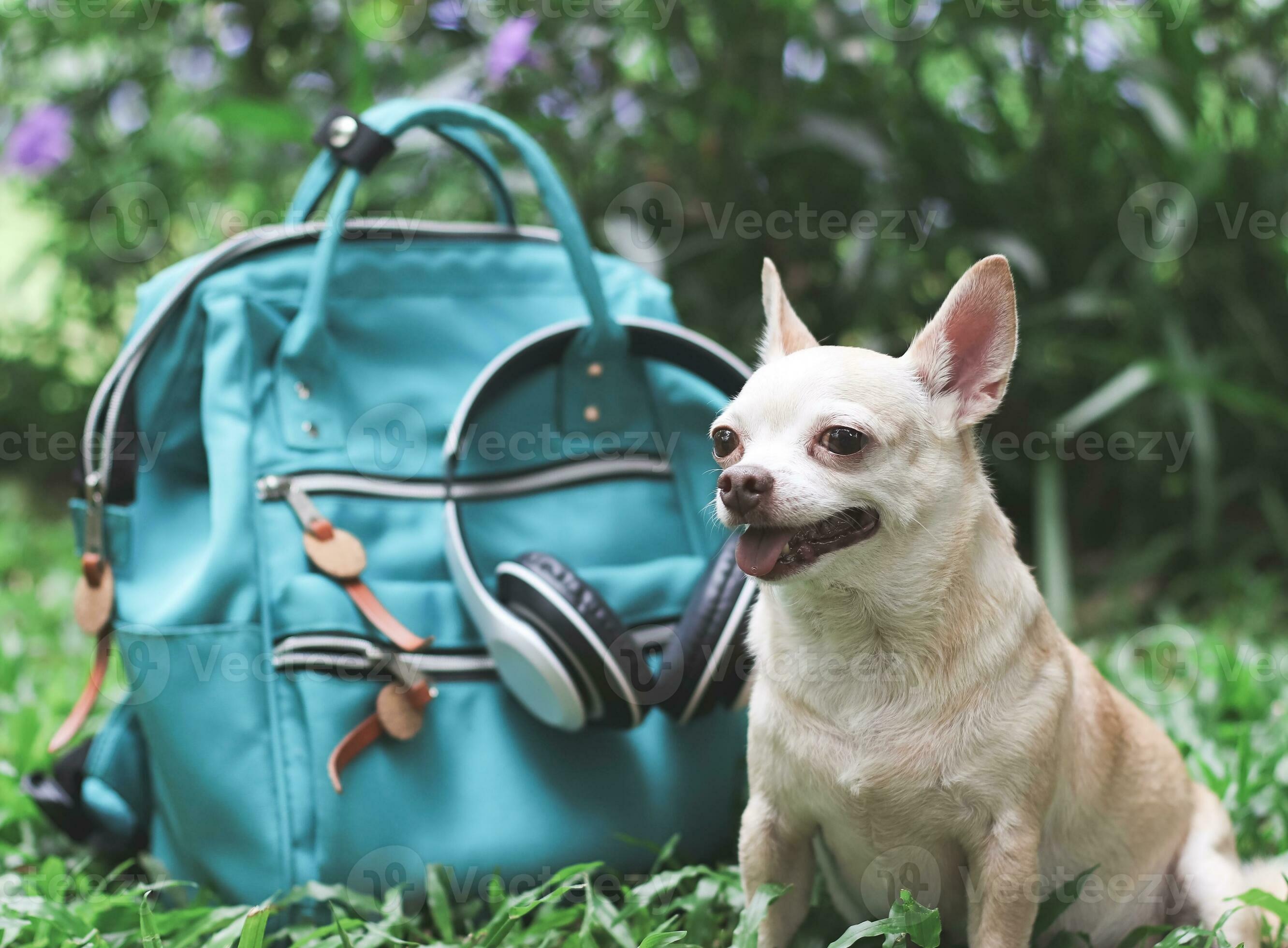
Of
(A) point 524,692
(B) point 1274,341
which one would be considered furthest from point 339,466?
(B) point 1274,341

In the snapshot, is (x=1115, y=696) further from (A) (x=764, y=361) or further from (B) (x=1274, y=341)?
(B) (x=1274, y=341)

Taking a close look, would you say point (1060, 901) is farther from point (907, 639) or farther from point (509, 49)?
point (509, 49)

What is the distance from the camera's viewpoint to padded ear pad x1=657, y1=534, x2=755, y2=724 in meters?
1.73

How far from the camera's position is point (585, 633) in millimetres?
1632

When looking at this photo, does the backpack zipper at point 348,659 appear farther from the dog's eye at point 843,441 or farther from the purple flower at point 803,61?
the purple flower at point 803,61

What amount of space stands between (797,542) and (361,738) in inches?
33.2

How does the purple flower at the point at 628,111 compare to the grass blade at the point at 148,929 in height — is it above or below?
above

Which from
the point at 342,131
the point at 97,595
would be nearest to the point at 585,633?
the point at 97,595

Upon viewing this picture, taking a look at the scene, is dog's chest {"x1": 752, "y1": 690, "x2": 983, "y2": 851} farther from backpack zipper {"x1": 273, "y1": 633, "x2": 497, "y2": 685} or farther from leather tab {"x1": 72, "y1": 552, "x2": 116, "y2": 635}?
leather tab {"x1": 72, "y1": 552, "x2": 116, "y2": 635}

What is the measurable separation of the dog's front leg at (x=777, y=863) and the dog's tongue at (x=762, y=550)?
1.13 ft

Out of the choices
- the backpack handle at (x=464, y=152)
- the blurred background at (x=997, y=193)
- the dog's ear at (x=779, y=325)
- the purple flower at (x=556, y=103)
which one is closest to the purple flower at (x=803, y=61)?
the blurred background at (x=997, y=193)

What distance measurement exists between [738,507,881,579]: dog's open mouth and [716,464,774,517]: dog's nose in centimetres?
5

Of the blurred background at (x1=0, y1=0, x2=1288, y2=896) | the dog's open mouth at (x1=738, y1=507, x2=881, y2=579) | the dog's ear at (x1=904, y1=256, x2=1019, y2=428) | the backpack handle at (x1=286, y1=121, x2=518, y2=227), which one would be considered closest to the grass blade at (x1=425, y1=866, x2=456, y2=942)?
the dog's open mouth at (x1=738, y1=507, x2=881, y2=579)

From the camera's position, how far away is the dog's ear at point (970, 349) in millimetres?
1264
